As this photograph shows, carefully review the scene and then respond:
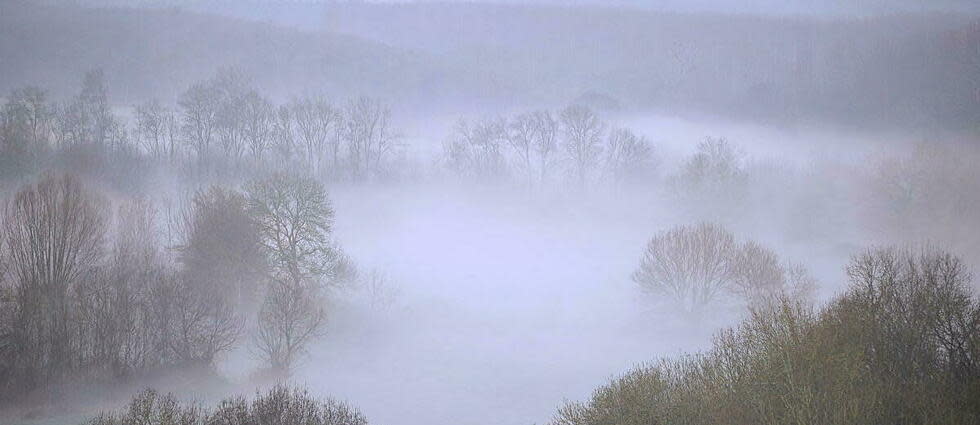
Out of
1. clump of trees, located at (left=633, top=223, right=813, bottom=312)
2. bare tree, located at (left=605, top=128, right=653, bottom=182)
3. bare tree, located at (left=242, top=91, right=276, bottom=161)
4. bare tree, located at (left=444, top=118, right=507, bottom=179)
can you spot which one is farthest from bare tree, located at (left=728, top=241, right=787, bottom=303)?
bare tree, located at (left=242, top=91, right=276, bottom=161)

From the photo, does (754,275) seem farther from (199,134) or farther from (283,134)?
(199,134)

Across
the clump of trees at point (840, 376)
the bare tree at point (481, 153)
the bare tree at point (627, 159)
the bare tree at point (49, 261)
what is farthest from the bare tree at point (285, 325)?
the bare tree at point (627, 159)

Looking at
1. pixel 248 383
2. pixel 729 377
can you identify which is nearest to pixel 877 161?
pixel 729 377

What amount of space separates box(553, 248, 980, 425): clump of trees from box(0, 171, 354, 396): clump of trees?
24797 millimetres

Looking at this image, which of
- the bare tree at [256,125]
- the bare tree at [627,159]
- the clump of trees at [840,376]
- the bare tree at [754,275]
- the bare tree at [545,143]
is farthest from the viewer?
the bare tree at [545,143]

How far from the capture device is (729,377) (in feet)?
74.6

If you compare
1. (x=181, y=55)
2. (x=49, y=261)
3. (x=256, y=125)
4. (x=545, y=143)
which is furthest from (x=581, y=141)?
(x=181, y=55)

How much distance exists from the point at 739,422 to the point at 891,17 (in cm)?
18637

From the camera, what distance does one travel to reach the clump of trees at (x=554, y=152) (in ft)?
314

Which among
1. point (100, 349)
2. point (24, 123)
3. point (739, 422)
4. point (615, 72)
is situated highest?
point (615, 72)

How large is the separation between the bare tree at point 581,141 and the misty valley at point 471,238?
495 millimetres

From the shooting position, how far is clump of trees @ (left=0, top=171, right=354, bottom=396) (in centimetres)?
3416

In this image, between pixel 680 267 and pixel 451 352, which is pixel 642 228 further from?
pixel 451 352

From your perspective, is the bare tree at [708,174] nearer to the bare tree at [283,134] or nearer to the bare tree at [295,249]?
the bare tree at [295,249]
